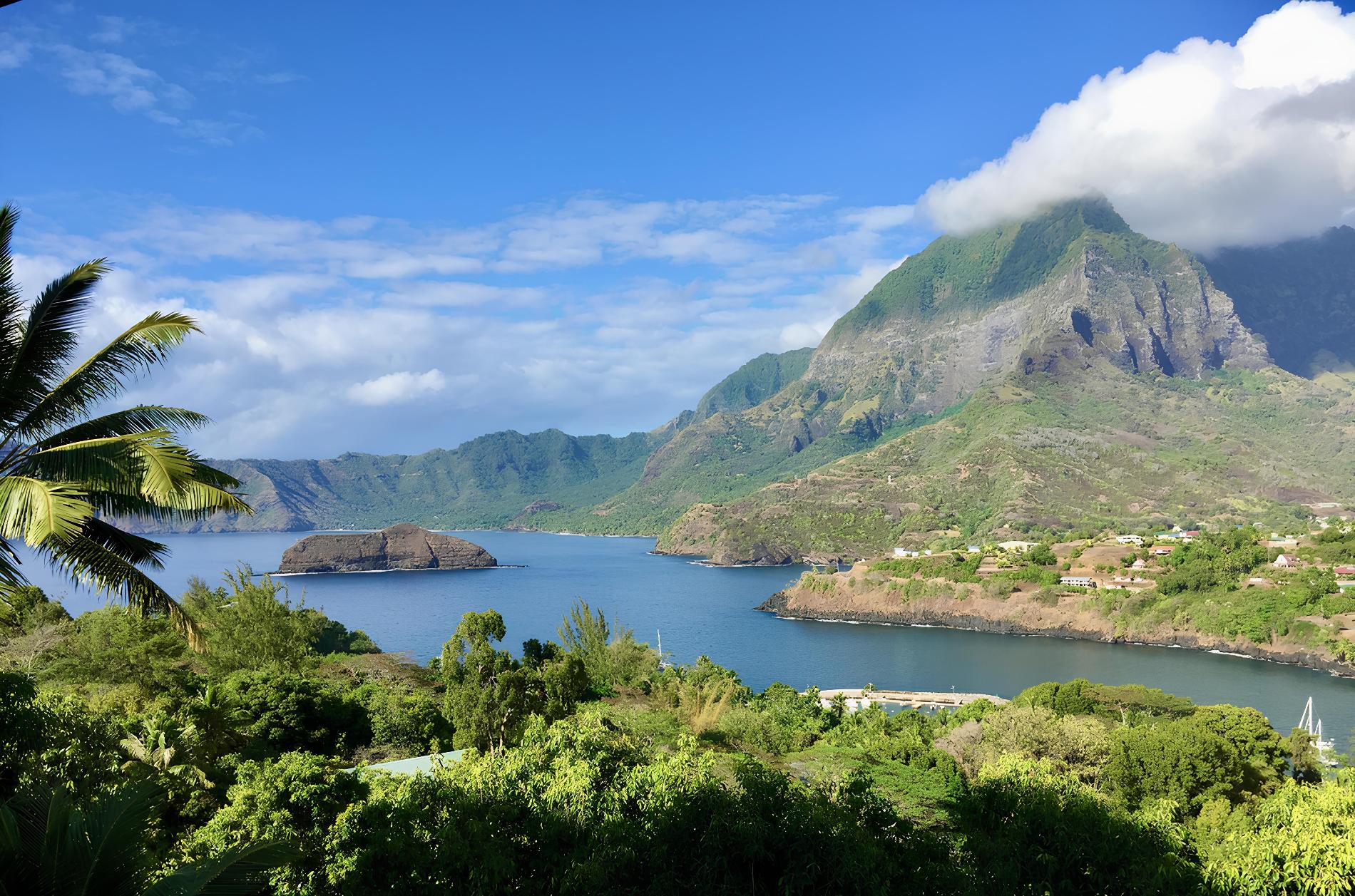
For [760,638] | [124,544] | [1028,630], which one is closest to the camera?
[124,544]

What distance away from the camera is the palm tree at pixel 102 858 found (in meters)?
3.71

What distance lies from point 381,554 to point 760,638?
279 ft

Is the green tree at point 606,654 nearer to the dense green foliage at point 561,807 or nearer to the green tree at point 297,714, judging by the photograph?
the dense green foliage at point 561,807

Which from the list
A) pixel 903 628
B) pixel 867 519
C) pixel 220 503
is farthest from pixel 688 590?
pixel 220 503

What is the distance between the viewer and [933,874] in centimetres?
970

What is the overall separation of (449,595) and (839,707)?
7081 cm

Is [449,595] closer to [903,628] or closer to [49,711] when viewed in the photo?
[903,628]

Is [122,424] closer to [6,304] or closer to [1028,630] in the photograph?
[6,304]

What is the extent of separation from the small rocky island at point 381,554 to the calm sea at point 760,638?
477 centimetres

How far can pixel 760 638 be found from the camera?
68.1m

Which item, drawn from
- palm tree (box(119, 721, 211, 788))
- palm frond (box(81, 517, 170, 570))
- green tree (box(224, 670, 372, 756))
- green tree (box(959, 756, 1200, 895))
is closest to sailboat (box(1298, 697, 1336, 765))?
green tree (box(959, 756, 1200, 895))

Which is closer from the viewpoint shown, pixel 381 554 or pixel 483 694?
pixel 483 694

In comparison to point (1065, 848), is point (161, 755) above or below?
above

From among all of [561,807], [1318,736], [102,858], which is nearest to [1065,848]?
[561,807]
